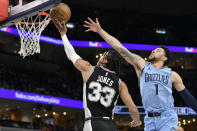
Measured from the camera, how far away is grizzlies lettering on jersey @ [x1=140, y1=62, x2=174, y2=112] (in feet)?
15.6

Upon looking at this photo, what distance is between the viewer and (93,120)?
4789 mm

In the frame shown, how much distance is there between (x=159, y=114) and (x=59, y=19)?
2.20m

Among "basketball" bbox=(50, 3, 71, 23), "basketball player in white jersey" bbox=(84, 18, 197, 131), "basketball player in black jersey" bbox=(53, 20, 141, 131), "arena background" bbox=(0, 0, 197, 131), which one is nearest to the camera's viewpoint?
"basketball player in white jersey" bbox=(84, 18, 197, 131)

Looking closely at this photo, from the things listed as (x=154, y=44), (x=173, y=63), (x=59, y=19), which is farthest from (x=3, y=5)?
(x=173, y=63)

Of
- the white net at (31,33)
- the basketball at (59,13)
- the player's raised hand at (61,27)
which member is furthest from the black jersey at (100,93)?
the white net at (31,33)

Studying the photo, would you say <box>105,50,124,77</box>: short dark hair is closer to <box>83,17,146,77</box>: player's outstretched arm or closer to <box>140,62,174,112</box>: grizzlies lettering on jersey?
<box>83,17,146,77</box>: player's outstretched arm

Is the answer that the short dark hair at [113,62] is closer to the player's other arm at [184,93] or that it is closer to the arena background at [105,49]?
the player's other arm at [184,93]

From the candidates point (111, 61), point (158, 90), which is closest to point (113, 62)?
point (111, 61)

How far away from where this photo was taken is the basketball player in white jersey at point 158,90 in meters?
4.68

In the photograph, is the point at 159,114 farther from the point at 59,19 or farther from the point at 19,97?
the point at 19,97

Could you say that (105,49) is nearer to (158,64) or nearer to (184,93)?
(158,64)

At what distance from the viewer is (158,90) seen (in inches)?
189

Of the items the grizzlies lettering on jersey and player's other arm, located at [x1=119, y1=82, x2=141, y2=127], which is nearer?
the grizzlies lettering on jersey

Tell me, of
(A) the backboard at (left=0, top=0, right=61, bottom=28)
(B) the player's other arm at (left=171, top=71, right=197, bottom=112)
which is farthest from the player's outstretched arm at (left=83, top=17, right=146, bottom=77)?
(A) the backboard at (left=0, top=0, right=61, bottom=28)
